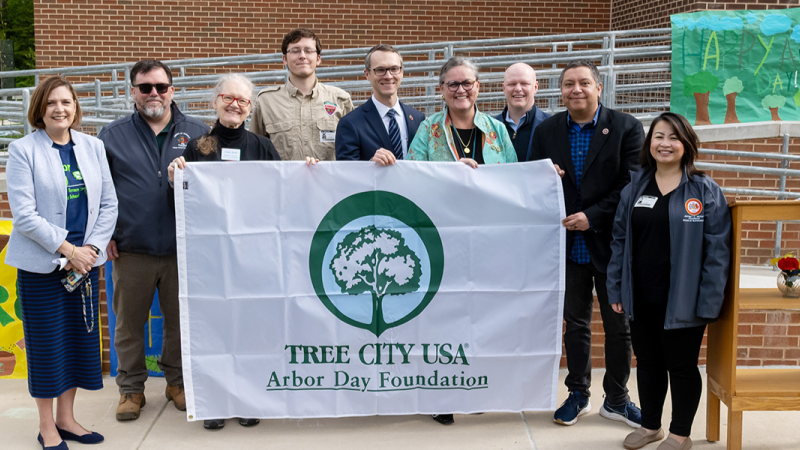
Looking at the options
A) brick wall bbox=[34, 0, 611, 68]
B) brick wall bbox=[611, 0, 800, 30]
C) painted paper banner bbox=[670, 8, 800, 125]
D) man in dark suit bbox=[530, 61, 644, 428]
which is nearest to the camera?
man in dark suit bbox=[530, 61, 644, 428]

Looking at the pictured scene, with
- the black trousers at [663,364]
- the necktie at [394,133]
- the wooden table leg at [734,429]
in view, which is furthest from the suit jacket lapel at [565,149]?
the wooden table leg at [734,429]

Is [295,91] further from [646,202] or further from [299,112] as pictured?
[646,202]

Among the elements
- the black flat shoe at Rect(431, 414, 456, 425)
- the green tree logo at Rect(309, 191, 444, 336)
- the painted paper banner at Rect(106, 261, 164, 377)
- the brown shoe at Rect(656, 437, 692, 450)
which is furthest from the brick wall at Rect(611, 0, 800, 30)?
the painted paper banner at Rect(106, 261, 164, 377)

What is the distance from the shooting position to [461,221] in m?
3.82

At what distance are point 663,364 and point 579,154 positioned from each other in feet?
4.00

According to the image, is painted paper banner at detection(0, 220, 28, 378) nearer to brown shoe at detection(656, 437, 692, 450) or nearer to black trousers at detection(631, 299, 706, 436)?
black trousers at detection(631, 299, 706, 436)

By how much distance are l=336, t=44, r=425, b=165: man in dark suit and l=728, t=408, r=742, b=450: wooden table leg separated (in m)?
2.24

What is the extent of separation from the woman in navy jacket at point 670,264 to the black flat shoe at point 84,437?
9.35 ft

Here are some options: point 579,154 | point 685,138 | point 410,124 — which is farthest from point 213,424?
point 685,138

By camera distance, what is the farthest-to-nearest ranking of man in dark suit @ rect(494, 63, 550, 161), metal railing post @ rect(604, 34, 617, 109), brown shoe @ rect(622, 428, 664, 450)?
metal railing post @ rect(604, 34, 617, 109), man in dark suit @ rect(494, 63, 550, 161), brown shoe @ rect(622, 428, 664, 450)

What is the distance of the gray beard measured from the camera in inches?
153

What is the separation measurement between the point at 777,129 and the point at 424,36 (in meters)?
5.31

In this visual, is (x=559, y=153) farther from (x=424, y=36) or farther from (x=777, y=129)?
Answer: (x=424, y=36)

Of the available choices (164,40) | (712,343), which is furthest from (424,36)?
(712,343)
